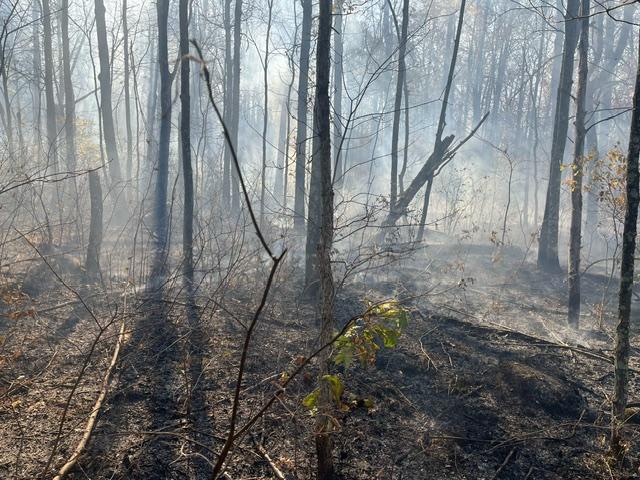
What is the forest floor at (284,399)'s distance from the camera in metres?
3.84

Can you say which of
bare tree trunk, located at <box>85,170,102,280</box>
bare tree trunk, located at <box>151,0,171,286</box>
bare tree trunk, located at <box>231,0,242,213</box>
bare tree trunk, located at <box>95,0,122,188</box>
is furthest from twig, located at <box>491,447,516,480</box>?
bare tree trunk, located at <box>95,0,122,188</box>

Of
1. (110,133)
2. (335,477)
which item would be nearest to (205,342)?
(335,477)

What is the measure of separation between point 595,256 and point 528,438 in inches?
602

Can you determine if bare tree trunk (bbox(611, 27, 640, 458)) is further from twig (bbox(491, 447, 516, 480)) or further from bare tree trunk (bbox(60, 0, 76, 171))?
bare tree trunk (bbox(60, 0, 76, 171))

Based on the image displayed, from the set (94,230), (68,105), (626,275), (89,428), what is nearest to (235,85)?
(68,105)

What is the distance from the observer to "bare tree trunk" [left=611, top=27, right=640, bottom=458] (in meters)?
3.81

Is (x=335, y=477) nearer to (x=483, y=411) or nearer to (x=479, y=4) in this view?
(x=483, y=411)

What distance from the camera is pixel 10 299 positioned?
204 inches

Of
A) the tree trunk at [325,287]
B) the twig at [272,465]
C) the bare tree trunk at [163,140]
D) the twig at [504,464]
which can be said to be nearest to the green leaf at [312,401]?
the tree trunk at [325,287]

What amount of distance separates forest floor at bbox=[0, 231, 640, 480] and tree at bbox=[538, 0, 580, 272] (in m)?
5.19

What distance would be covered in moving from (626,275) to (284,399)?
2.85 metres

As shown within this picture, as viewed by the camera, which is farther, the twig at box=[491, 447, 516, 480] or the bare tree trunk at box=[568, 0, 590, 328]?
the bare tree trunk at box=[568, 0, 590, 328]

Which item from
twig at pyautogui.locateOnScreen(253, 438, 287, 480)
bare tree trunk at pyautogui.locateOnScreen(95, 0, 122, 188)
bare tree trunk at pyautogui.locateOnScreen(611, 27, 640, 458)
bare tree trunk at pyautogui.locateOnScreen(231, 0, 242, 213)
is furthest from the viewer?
bare tree trunk at pyautogui.locateOnScreen(95, 0, 122, 188)

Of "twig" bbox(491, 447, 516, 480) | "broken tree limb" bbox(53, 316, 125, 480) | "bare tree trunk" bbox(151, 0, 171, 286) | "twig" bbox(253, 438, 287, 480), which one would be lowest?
"twig" bbox(491, 447, 516, 480)
